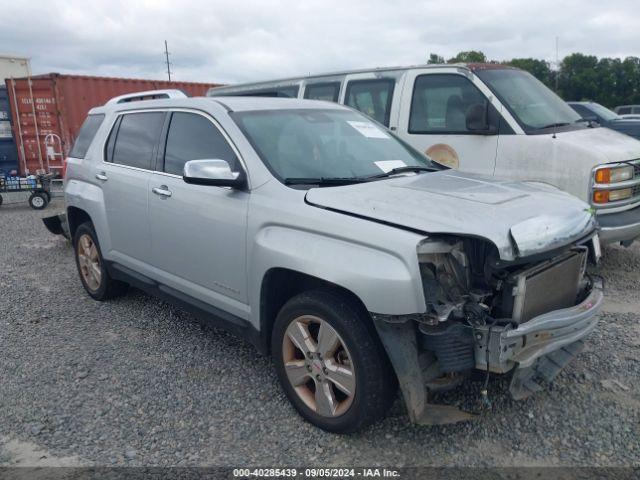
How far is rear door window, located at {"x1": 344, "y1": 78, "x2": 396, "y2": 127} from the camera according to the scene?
657 centimetres

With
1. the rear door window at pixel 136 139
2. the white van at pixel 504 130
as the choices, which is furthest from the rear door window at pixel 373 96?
the rear door window at pixel 136 139

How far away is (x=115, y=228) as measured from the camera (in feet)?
15.3

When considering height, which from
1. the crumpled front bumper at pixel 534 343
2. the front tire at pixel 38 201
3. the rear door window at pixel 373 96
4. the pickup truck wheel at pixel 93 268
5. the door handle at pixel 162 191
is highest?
the rear door window at pixel 373 96

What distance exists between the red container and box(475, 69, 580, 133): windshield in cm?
1090

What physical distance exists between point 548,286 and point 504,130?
311 centimetres

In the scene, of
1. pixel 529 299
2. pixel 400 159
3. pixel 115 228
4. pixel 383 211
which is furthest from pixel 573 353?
pixel 115 228

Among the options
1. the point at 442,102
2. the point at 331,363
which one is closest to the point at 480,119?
the point at 442,102

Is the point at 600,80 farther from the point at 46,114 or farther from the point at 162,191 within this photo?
the point at 162,191

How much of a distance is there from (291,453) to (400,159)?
82.3 inches

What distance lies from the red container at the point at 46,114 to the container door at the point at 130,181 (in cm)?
941

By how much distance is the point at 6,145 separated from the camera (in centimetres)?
1347

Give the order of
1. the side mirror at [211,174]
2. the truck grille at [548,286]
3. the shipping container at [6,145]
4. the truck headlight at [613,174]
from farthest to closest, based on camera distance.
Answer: the shipping container at [6,145] < the truck headlight at [613,174] < the side mirror at [211,174] < the truck grille at [548,286]

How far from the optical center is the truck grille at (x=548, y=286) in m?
2.71

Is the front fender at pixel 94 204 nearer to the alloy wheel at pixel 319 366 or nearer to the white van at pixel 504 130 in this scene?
the alloy wheel at pixel 319 366
